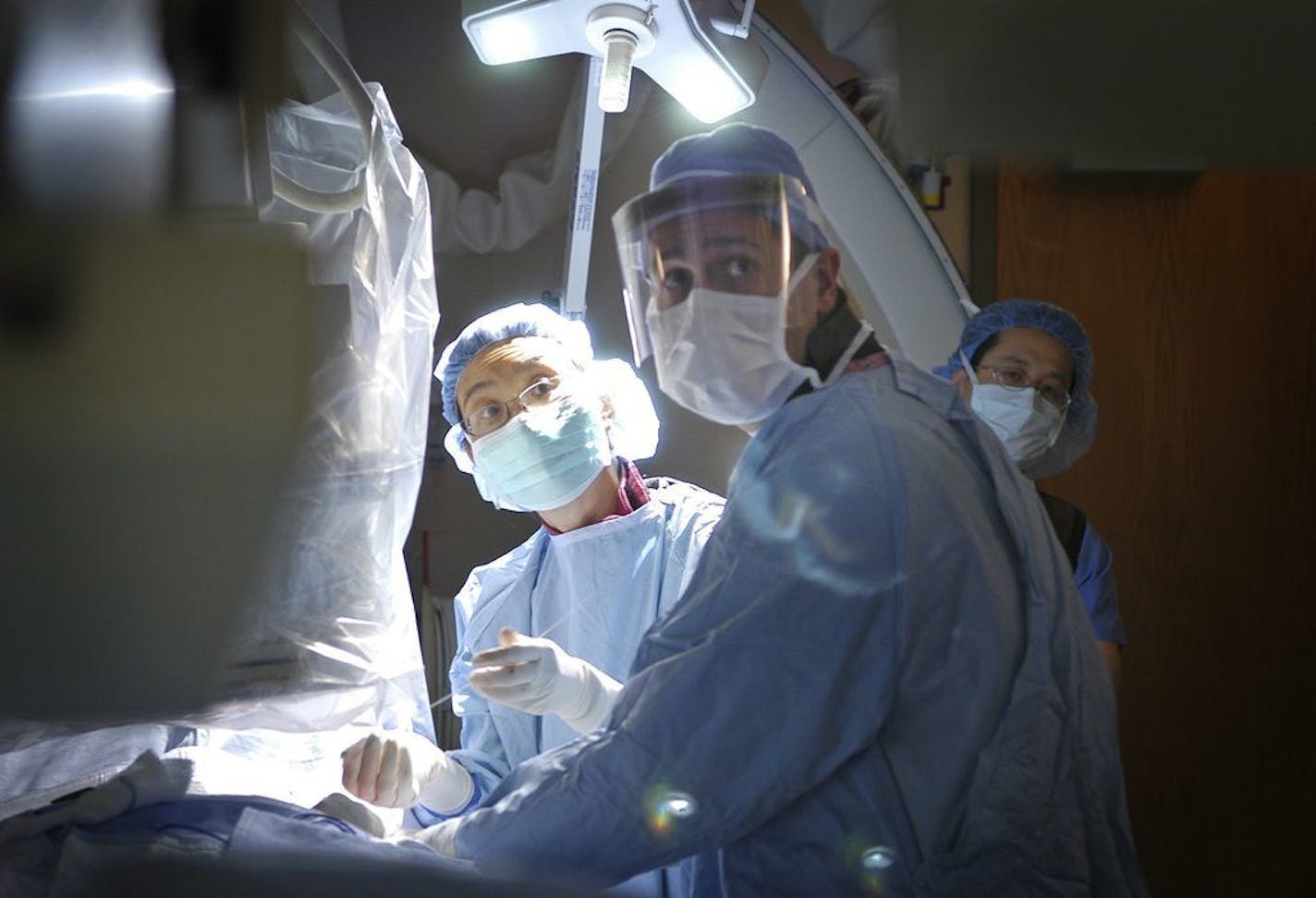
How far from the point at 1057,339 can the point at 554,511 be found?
76cm

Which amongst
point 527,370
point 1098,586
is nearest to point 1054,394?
point 1098,586

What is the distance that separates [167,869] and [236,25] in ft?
2.59

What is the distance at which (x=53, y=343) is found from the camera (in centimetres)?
106

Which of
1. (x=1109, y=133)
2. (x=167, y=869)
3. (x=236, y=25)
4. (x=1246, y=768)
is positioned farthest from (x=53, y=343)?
(x=1246, y=768)

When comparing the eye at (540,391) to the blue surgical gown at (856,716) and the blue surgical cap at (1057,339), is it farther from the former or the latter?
the blue surgical gown at (856,716)

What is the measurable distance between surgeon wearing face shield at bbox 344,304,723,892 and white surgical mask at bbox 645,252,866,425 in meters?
0.49

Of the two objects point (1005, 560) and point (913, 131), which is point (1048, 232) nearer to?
point (913, 131)

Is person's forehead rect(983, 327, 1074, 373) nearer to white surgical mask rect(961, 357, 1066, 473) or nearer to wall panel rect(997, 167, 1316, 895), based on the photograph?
white surgical mask rect(961, 357, 1066, 473)

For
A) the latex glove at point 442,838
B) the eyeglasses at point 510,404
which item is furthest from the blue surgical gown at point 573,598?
the latex glove at point 442,838

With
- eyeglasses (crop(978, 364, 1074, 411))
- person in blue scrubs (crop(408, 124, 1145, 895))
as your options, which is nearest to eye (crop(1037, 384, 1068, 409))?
eyeglasses (crop(978, 364, 1074, 411))

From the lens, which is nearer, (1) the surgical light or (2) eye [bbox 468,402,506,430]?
(1) the surgical light

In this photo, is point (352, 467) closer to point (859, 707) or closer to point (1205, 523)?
point (859, 707)

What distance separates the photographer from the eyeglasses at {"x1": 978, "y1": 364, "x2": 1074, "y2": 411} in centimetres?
135

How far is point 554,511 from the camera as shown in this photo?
1659 millimetres
